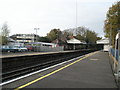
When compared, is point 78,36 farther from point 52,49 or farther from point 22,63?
point 22,63

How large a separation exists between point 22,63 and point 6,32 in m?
45.8

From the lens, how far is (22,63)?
10.2m

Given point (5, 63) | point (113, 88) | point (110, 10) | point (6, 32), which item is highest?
point (110, 10)

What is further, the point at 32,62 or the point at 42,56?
the point at 42,56

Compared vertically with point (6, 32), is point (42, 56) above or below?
below

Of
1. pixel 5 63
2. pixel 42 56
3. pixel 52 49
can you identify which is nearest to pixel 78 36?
pixel 52 49

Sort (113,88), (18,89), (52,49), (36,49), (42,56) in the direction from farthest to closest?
(52,49) < (36,49) < (42,56) < (113,88) < (18,89)

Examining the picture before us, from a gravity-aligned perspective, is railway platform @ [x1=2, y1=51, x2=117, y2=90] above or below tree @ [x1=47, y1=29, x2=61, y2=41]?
below

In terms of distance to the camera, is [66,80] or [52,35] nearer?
[66,80]

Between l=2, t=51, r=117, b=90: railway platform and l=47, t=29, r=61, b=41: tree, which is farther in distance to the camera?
l=47, t=29, r=61, b=41: tree

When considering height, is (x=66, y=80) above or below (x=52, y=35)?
below

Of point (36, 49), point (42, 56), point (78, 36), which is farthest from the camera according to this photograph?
point (78, 36)

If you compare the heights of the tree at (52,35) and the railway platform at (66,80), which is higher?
the tree at (52,35)

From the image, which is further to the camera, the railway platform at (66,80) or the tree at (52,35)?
the tree at (52,35)
